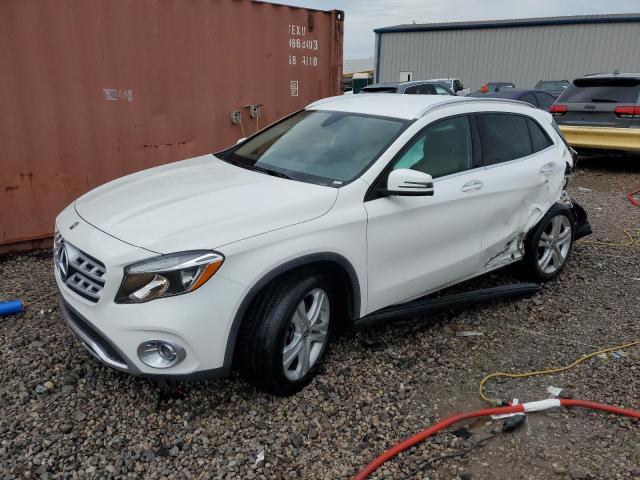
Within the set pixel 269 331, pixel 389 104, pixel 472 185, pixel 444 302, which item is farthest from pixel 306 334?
pixel 389 104

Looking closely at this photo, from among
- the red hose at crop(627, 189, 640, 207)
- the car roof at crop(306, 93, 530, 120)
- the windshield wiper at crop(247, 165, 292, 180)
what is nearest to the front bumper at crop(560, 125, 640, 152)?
the red hose at crop(627, 189, 640, 207)

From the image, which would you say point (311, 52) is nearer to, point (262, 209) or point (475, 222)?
point (475, 222)

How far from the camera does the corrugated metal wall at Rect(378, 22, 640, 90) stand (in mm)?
28703

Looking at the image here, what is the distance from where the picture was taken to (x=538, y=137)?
4609 mm

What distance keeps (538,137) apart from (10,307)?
433 centimetres

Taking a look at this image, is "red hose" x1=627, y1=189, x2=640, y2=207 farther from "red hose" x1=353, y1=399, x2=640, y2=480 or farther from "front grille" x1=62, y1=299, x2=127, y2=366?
"front grille" x1=62, y1=299, x2=127, y2=366

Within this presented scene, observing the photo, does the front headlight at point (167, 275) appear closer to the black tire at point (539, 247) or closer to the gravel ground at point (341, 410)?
the gravel ground at point (341, 410)

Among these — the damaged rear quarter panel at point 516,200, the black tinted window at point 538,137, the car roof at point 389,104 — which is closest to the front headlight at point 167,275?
the car roof at point 389,104

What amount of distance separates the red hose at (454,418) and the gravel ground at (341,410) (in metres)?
0.04

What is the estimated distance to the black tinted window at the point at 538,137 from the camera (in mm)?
4561

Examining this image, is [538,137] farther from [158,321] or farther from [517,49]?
[517,49]

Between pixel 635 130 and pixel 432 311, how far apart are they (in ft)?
23.1

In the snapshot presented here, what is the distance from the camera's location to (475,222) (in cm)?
388

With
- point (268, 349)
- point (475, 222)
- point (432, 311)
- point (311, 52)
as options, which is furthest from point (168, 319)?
point (311, 52)
